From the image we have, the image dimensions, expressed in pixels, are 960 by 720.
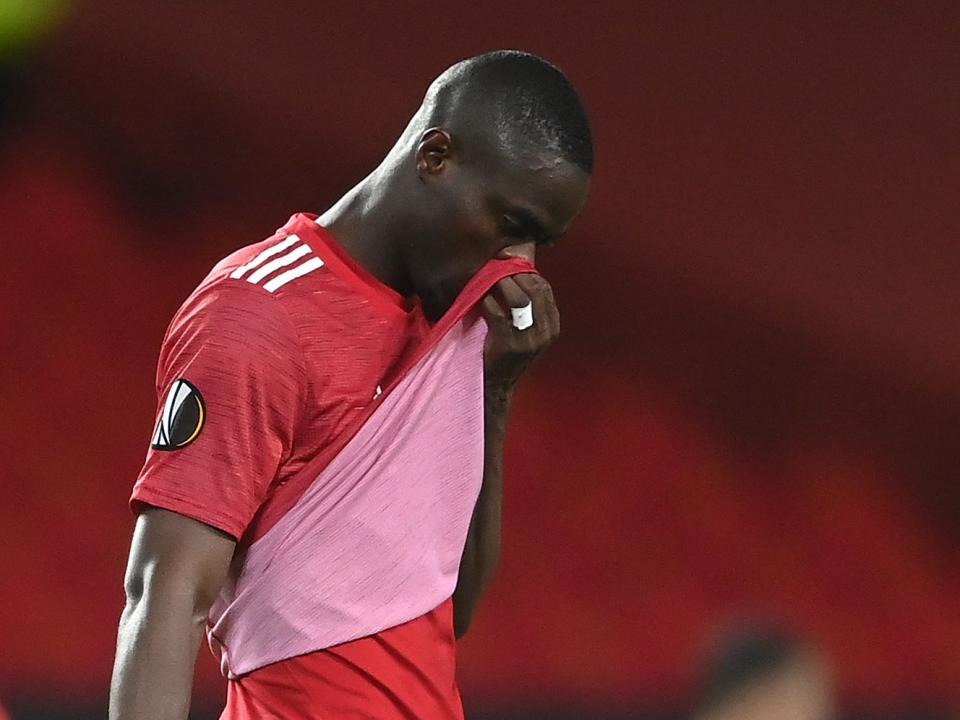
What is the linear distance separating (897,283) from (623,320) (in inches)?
18.5

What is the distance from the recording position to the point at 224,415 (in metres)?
0.79

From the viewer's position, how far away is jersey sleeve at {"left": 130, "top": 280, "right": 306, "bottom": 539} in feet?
2.60

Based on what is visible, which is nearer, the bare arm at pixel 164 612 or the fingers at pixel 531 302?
the bare arm at pixel 164 612

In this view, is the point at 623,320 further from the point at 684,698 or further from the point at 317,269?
the point at 317,269

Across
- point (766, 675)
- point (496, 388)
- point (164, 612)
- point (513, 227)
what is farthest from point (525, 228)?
point (766, 675)

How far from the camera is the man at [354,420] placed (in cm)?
79

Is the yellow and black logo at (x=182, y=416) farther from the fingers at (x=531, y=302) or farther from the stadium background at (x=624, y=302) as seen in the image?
the stadium background at (x=624, y=302)

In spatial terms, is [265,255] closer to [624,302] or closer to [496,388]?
[496,388]

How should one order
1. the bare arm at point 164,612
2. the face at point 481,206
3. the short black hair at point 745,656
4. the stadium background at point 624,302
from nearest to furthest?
the bare arm at point 164,612
the face at point 481,206
the stadium background at point 624,302
the short black hair at point 745,656

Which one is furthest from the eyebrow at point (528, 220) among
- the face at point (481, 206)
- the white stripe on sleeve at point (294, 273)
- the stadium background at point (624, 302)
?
the stadium background at point (624, 302)

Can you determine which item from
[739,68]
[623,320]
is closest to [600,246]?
[623,320]

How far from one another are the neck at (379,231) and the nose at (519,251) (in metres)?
0.06

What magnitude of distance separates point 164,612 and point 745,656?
6.22ft

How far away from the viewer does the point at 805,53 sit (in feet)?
8.33
